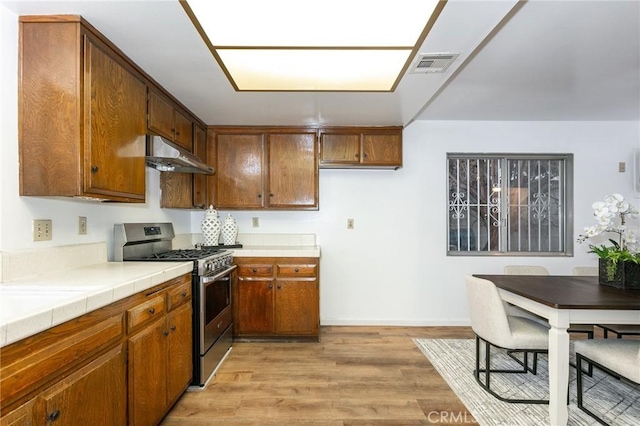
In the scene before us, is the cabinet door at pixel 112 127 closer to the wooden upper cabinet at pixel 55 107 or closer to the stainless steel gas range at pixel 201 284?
the wooden upper cabinet at pixel 55 107

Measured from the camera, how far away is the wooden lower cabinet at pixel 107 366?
102cm

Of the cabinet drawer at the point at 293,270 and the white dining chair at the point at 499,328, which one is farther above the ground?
the cabinet drawer at the point at 293,270

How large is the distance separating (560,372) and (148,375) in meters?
2.22

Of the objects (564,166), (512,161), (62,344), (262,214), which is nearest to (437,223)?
(512,161)

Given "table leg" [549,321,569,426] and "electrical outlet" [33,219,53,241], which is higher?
"electrical outlet" [33,219,53,241]

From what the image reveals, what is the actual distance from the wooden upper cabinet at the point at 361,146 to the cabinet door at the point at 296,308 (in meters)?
1.31

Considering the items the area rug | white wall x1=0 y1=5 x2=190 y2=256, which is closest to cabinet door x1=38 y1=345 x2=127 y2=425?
white wall x1=0 y1=5 x2=190 y2=256

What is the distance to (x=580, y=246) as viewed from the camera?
385 centimetres

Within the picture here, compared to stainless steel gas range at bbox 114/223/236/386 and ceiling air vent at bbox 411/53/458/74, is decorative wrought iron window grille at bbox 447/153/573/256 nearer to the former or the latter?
ceiling air vent at bbox 411/53/458/74

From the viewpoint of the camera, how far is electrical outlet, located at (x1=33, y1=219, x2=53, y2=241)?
175cm

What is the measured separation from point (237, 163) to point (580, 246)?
395 centimetres

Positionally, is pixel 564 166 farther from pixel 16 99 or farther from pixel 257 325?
pixel 16 99

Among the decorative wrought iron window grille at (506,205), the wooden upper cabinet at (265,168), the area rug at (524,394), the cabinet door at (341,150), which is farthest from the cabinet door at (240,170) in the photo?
the area rug at (524,394)

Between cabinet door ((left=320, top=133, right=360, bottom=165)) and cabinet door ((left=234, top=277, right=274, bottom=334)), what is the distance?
151 cm
